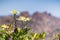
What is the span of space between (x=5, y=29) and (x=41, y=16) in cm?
466

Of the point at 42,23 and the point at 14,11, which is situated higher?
the point at 14,11

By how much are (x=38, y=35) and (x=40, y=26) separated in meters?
4.33

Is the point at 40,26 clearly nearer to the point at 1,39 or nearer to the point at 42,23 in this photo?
the point at 42,23

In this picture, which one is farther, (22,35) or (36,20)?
(36,20)

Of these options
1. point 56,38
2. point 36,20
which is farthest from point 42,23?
point 56,38

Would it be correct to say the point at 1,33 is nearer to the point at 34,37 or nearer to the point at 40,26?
the point at 34,37

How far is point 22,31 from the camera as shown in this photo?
58 centimetres

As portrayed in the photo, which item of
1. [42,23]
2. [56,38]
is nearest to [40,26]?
[42,23]

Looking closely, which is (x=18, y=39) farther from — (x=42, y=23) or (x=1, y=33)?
(x=42, y=23)

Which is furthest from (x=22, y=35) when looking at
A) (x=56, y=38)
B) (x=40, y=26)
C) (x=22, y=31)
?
(x=40, y=26)

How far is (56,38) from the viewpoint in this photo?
65 centimetres

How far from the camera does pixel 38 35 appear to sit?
2.07 ft

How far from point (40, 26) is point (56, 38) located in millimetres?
4312

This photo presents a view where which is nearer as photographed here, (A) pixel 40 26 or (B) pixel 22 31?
(B) pixel 22 31
